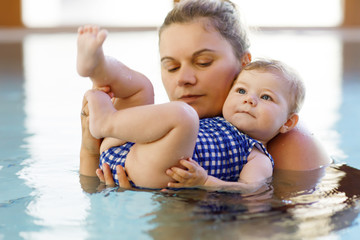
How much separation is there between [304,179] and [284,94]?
27 cm

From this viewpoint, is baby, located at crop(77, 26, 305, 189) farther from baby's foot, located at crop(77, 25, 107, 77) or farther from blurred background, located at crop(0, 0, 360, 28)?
blurred background, located at crop(0, 0, 360, 28)

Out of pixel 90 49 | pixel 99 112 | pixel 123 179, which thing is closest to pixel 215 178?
pixel 123 179

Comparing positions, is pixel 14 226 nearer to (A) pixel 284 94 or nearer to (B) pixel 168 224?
(B) pixel 168 224

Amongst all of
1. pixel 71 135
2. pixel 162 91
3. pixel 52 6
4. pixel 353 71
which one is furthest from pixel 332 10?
pixel 71 135

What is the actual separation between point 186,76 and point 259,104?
0.24 meters

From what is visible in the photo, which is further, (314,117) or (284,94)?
(314,117)

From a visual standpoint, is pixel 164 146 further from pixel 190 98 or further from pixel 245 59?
pixel 245 59

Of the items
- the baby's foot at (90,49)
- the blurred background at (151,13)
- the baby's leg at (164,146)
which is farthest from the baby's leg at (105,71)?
the blurred background at (151,13)

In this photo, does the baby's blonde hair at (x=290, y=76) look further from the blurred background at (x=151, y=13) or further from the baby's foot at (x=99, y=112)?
the blurred background at (x=151, y=13)

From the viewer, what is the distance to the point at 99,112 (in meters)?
1.71

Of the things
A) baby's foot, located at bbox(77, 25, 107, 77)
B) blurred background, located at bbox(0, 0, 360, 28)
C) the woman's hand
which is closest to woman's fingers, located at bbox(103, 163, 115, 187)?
the woman's hand

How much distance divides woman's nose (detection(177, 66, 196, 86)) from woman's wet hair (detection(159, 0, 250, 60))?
0.16 meters

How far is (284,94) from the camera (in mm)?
1857

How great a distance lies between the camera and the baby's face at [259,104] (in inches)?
71.9
